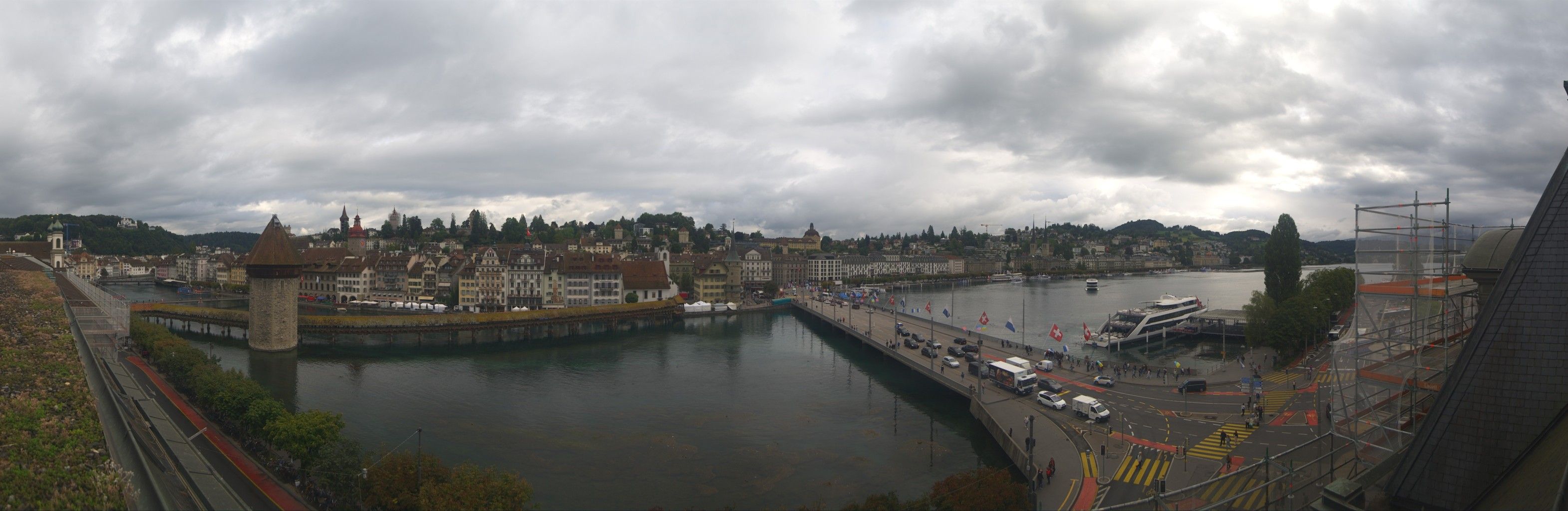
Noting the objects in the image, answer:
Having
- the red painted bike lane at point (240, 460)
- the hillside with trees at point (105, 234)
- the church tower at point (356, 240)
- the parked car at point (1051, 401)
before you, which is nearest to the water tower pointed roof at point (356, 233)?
the church tower at point (356, 240)

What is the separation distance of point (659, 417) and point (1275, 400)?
20.3 m

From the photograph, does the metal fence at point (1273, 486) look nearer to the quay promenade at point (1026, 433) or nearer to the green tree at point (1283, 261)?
the quay promenade at point (1026, 433)

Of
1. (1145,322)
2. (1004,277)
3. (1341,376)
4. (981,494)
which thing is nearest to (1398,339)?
(1341,376)

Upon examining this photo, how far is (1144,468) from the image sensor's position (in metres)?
15.5

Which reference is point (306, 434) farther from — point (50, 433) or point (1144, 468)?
point (1144, 468)

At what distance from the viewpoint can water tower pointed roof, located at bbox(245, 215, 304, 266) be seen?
36094 millimetres

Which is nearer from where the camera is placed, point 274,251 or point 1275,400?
point 1275,400

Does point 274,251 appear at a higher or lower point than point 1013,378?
higher

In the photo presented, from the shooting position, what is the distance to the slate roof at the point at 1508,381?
762cm

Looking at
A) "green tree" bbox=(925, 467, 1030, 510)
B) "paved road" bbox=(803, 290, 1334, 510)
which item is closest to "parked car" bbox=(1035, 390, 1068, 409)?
"paved road" bbox=(803, 290, 1334, 510)

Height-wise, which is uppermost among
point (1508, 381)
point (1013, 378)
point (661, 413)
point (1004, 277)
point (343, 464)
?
point (1508, 381)

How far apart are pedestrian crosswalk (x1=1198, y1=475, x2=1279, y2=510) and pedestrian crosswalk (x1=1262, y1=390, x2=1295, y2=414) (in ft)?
26.3

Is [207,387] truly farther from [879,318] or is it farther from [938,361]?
[879,318]

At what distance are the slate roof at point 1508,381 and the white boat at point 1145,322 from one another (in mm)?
31429
